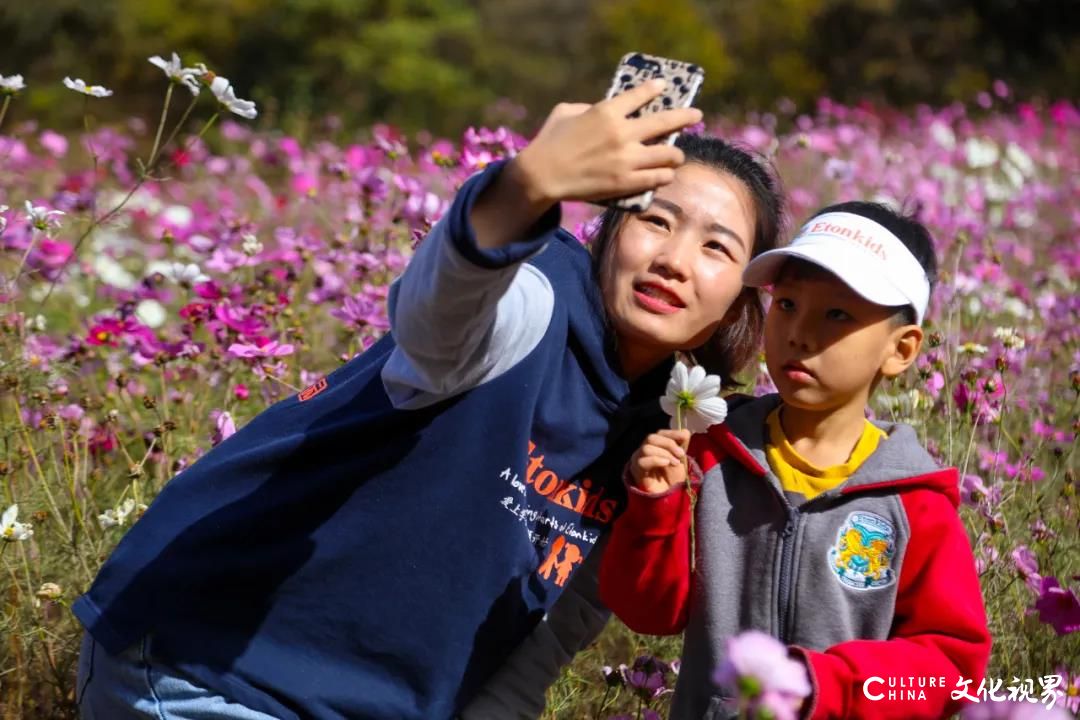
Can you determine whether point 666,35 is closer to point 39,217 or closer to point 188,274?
point 188,274

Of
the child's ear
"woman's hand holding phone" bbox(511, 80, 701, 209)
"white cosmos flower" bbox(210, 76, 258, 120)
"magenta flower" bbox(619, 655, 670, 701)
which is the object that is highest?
"woman's hand holding phone" bbox(511, 80, 701, 209)

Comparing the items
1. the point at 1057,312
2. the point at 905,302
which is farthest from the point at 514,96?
the point at 905,302

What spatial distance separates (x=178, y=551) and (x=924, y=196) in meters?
4.24

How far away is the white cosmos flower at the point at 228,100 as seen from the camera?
231 cm

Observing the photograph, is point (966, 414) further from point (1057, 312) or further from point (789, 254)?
point (1057, 312)

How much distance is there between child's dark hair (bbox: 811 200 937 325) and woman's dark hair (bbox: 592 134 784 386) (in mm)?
119

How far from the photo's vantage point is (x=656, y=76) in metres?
1.39

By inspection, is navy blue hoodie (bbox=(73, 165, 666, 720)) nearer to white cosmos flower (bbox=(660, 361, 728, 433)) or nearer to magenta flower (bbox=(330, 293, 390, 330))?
white cosmos flower (bbox=(660, 361, 728, 433))

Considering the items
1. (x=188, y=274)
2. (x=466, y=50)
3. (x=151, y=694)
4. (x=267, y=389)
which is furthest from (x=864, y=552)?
(x=466, y=50)

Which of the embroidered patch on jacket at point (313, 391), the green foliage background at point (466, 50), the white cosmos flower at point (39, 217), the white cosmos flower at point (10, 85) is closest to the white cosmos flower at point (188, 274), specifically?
the white cosmos flower at point (39, 217)

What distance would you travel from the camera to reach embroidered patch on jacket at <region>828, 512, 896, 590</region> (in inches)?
64.4

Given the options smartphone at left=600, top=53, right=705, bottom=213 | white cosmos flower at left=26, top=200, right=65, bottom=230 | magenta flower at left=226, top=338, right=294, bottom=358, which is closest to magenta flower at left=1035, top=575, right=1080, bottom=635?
smartphone at left=600, top=53, right=705, bottom=213

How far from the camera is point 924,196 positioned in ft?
17.6

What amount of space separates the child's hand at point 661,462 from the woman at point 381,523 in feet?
0.48
